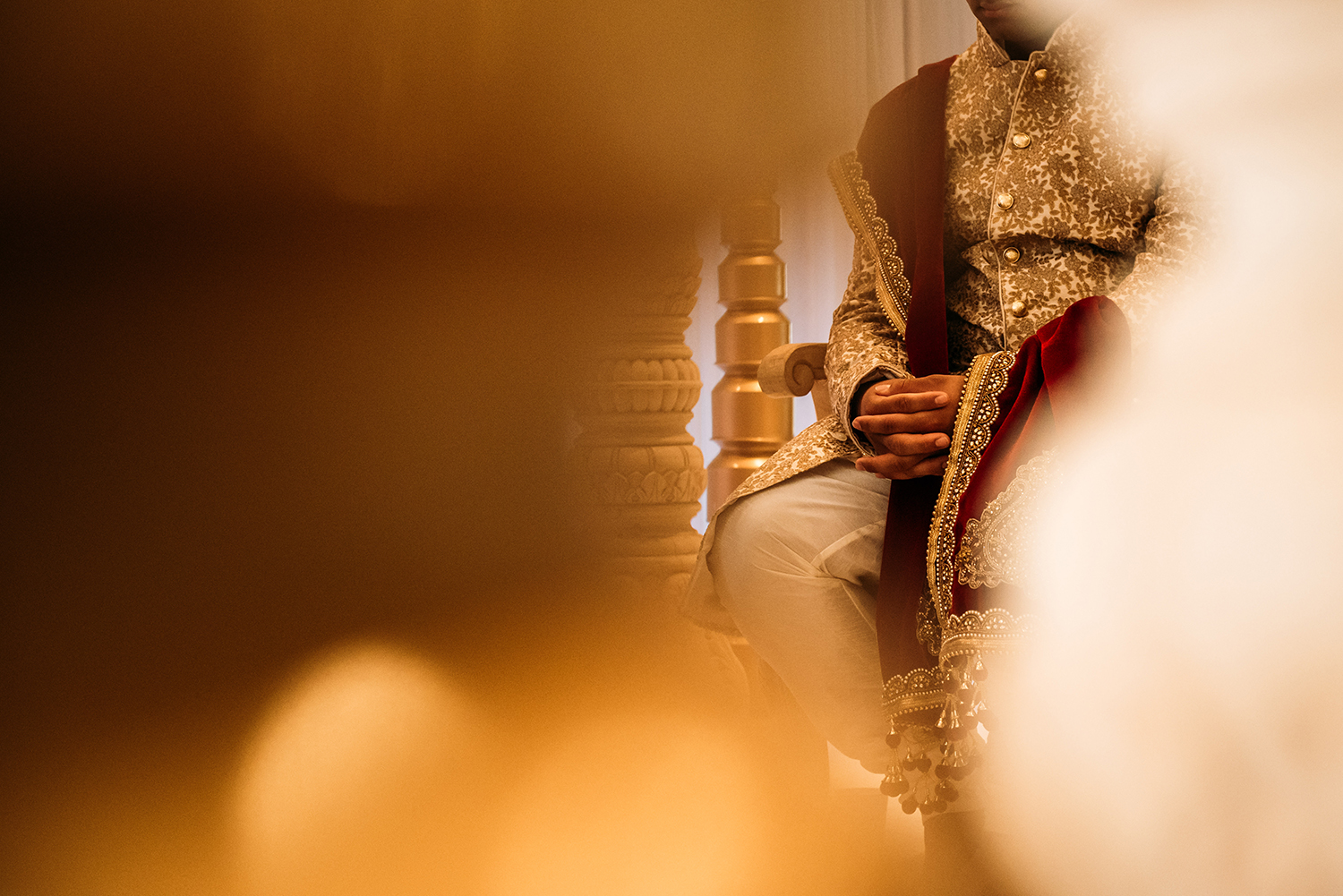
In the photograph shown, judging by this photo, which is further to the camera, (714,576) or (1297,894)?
(714,576)

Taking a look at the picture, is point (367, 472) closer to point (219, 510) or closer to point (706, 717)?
point (219, 510)

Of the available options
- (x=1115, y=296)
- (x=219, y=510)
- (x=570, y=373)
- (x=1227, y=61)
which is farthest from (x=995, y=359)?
(x=219, y=510)

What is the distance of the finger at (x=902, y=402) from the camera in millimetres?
708

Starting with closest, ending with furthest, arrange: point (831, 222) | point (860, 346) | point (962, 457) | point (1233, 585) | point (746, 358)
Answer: point (1233, 585) → point (962, 457) → point (860, 346) → point (746, 358) → point (831, 222)

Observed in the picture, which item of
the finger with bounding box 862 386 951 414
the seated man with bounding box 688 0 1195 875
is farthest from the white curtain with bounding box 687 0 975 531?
the finger with bounding box 862 386 951 414

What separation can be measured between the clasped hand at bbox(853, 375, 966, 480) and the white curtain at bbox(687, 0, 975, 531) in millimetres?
248

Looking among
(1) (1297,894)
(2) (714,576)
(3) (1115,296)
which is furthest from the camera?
(2) (714,576)

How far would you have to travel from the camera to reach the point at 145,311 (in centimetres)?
48

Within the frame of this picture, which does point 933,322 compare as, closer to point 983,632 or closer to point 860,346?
point 860,346

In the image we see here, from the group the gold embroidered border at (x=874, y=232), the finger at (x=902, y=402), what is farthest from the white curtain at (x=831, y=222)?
the finger at (x=902, y=402)

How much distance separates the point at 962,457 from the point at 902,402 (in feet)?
0.20

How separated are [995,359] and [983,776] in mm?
295

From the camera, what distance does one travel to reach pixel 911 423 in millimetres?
713

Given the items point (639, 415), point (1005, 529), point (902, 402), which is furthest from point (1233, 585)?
point (639, 415)
